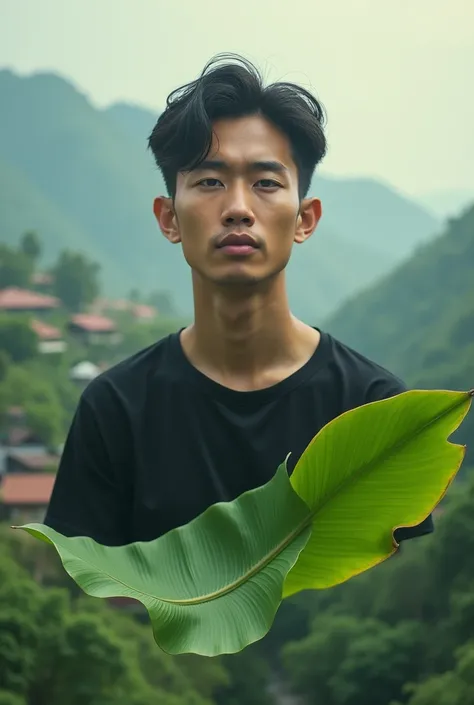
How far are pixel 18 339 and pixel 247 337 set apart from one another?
12444mm

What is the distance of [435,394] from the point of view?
389mm

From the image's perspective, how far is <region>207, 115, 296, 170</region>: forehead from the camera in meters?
0.54

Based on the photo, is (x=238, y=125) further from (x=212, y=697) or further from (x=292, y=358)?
(x=212, y=697)

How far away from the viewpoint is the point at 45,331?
13.3 meters

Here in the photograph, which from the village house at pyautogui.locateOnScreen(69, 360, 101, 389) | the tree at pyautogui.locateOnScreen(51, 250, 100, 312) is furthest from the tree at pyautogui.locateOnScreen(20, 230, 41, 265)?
the village house at pyautogui.locateOnScreen(69, 360, 101, 389)

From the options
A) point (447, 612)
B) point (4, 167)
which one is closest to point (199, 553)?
point (447, 612)

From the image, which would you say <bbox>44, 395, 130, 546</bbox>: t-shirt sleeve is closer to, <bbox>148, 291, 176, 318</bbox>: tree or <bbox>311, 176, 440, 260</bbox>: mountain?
<bbox>148, 291, 176, 318</bbox>: tree

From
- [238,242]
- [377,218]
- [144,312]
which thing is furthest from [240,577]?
[377,218]

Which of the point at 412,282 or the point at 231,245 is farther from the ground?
the point at 412,282

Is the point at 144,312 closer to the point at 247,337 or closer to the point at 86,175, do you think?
the point at 86,175

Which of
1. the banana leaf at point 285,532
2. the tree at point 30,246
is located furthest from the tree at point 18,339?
the banana leaf at point 285,532

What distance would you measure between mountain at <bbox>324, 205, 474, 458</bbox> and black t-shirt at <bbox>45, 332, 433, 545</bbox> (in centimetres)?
1205

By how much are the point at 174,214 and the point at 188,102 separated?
0.05 m

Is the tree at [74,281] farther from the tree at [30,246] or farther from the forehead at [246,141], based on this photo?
the forehead at [246,141]
